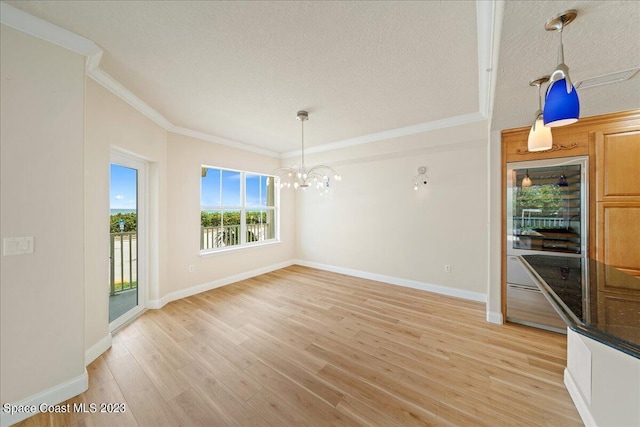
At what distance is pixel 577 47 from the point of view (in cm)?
135

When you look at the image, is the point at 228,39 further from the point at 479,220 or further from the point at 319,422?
the point at 479,220

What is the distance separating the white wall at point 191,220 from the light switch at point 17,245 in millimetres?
1956

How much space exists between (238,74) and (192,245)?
9.39ft

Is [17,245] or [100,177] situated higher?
[100,177]

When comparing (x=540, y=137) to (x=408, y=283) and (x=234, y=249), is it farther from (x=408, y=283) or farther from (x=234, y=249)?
(x=234, y=249)

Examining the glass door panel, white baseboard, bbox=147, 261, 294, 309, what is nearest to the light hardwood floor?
white baseboard, bbox=147, 261, 294, 309

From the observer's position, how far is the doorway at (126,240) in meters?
2.83

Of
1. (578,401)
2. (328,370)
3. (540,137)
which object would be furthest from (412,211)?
(328,370)

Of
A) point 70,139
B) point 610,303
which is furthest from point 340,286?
point 70,139

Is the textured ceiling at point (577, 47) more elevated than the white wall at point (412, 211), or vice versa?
the textured ceiling at point (577, 47)

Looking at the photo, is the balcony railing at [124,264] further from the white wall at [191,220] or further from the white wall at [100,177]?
the white wall at [100,177]

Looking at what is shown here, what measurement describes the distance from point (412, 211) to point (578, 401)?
280cm

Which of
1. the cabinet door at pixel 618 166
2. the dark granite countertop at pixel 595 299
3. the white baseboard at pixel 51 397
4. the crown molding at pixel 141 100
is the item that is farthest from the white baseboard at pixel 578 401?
the white baseboard at pixel 51 397

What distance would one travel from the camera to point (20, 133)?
5.16 feet
